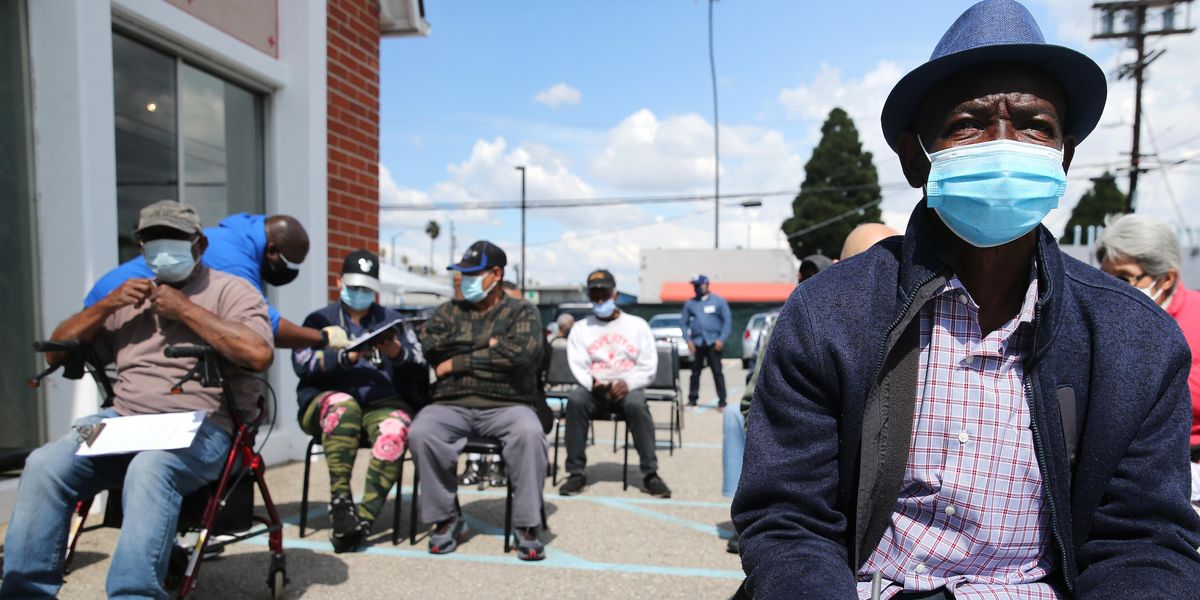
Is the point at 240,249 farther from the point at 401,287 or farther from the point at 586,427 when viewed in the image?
the point at 401,287

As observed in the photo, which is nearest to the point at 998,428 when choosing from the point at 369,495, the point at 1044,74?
the point at 1044,74

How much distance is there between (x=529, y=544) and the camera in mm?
4355

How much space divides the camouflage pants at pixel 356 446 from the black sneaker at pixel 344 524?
11cm

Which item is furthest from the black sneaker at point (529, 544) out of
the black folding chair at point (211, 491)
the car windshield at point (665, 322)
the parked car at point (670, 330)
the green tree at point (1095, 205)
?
the green tree at point (1095, 205)

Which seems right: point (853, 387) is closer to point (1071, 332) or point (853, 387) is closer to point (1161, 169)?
point (1071, 332)

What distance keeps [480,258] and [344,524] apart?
1.82m

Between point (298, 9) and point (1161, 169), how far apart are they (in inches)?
1140

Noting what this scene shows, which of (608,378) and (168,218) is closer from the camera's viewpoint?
(168,218)

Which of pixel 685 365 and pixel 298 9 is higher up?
pixel 298 9

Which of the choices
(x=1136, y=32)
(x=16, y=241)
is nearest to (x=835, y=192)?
(x=1136, y=32)

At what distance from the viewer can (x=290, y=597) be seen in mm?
3703

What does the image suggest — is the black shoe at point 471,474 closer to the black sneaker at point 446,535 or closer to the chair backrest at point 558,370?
the black sneaker at point 446,535

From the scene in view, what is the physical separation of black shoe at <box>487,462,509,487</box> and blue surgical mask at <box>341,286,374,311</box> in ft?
6.80

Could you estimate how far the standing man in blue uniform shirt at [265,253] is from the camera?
160 inches
